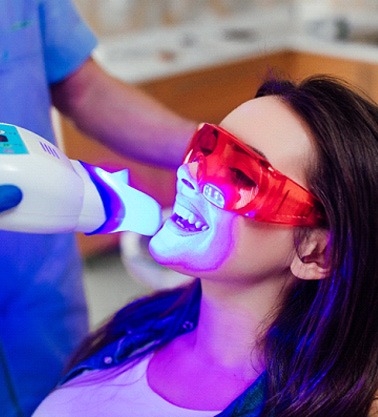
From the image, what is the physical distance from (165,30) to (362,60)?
39.6 inches

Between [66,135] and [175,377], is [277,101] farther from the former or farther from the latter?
[66,135]

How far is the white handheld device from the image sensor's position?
2.46 ft

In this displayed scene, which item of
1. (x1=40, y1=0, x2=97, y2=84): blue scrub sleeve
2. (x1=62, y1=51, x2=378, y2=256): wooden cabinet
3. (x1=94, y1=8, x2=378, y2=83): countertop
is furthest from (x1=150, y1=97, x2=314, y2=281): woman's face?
(x1=94, y1=8, x2=378, y2=83): countertop

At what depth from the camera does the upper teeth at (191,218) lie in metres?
0.90

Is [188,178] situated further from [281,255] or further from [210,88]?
[210,88]

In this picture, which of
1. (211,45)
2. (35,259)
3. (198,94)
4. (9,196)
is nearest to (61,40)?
(35,259)

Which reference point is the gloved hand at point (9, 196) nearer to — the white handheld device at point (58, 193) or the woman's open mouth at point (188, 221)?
the white handheld device at point (58, 193)

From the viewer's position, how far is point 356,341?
35.8 inches

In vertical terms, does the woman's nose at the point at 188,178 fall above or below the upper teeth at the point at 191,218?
above

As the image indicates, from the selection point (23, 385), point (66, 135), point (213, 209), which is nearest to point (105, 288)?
point (66, 135)

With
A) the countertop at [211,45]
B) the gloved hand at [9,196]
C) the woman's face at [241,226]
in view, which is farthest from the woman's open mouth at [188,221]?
the countertop at [211,45]

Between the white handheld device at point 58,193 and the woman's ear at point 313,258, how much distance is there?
0.77 feet

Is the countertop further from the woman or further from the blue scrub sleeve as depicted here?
the woman

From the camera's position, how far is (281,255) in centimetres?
91
